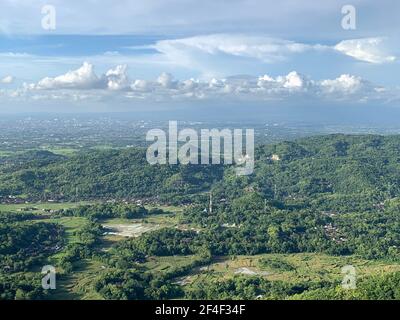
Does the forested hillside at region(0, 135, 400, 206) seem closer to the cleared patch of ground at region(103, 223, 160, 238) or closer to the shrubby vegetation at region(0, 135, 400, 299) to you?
the shrubby vegetation at region(0, 135, 400, 299)

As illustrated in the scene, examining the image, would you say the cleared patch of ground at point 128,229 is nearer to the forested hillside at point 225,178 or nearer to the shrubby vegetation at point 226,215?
the shrubby vegetation at point 226,215

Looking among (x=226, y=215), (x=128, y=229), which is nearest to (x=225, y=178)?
(x=226, y=215)

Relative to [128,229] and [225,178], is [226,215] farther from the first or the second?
[225,178]

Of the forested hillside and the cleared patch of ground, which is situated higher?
the forested hillside

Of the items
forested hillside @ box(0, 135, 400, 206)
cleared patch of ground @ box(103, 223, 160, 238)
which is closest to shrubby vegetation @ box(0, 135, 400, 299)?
forested hillside @ box(0, 135, 400, 206)

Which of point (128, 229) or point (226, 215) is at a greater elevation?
point (226, 215)

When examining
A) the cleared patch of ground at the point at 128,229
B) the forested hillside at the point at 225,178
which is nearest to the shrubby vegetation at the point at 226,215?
the forested hillside at the point at 225,178

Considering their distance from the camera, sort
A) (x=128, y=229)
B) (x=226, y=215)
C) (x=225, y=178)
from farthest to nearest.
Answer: (x=225, y=178), (x=226, y=215), (x=128, y=229)
